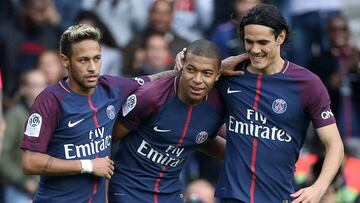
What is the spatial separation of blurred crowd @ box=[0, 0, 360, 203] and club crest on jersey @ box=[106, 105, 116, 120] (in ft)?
12.2

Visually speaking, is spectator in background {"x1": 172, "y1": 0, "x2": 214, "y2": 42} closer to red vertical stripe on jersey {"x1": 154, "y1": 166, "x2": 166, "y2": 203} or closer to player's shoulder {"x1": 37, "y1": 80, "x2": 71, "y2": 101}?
red vertical stripe on jersey {"x1": 154, "y1": 166, "x2": 166, "y2": 203}

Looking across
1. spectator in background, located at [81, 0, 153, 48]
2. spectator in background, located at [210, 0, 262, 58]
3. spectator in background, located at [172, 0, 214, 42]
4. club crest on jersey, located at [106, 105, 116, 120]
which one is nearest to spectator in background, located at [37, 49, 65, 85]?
spectator in background, located at [81, 0, 153, 48]

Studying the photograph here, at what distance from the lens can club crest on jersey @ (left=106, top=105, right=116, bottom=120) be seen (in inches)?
303

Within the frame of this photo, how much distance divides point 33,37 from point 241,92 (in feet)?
16.3

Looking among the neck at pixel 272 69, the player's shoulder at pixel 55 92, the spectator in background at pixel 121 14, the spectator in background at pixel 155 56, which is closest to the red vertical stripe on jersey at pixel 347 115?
the spectator in background at pixel 155 56

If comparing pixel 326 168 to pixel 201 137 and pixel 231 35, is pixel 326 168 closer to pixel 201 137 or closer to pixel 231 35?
pixel 201 137

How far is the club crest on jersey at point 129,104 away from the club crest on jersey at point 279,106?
0.99 m

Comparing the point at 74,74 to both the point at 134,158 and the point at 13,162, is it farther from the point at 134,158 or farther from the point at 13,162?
the point at 13,162

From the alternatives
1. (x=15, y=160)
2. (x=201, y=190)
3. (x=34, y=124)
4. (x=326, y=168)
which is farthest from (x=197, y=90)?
(x=15, y=160)

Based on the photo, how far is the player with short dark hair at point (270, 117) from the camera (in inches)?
290

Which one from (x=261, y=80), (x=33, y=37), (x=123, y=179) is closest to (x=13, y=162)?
(x=33, y=37)

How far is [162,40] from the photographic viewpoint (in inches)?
464

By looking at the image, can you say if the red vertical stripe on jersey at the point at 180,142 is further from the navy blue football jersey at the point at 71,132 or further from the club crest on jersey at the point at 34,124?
the club crest on jersey at the point at 34,124

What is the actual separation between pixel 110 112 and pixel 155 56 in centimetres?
401
